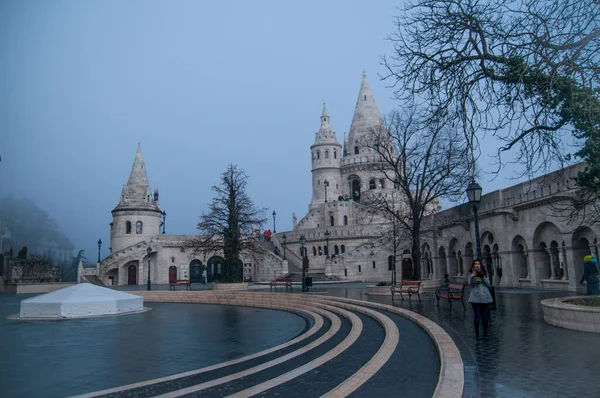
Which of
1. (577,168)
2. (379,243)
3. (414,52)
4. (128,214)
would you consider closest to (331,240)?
(379,243)

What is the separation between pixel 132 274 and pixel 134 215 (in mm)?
7722

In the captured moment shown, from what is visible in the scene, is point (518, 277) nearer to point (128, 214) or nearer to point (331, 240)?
point (331, 240)

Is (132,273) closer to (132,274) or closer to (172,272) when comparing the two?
(132,274)

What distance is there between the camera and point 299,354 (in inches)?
366

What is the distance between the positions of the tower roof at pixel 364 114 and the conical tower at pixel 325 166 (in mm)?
3153

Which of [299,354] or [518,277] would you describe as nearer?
[299,354]

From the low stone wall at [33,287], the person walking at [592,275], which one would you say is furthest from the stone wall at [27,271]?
the person walking at [592,275]

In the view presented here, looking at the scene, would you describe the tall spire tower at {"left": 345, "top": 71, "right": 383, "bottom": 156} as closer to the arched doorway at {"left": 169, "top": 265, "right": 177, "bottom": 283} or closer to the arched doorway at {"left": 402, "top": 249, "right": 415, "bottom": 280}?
the arched doorway at {"left": 402, "top": 249, "right": 415, "bottom": 280}

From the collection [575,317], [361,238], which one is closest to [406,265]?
[361,238]

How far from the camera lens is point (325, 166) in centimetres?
6856

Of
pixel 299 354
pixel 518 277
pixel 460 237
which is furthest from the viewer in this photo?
pixel 460 237

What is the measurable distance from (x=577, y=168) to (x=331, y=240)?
105 feet

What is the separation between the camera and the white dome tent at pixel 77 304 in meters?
19.0

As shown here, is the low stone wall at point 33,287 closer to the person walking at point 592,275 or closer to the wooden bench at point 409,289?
the wooden bench at point 409,289
